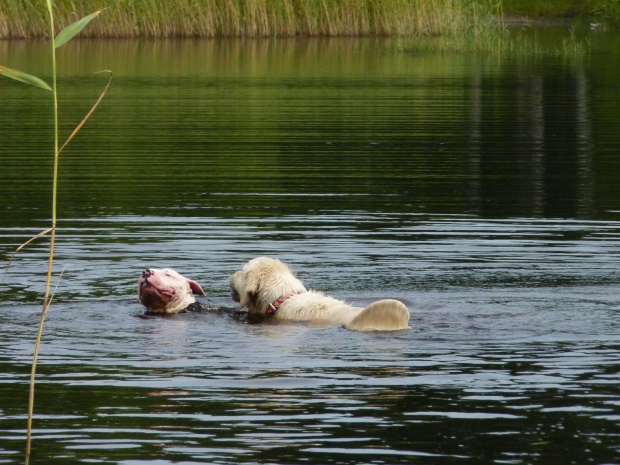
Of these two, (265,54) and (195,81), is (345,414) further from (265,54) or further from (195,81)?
(265,54)

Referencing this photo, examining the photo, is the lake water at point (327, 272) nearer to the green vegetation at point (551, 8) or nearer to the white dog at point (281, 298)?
the white dog at point (281, 298)

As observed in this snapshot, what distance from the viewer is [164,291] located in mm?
10086

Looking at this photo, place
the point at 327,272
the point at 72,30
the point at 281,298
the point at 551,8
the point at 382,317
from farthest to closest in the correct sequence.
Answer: the point at 551,8 → the point at 327,272 → the point at 281,298 → the point at 382,317 → the point at 72,30

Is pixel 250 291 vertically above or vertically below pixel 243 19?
below

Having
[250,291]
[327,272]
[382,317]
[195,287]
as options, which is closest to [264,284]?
[250,291]

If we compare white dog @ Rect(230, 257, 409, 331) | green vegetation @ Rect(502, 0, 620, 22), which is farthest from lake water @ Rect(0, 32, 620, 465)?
green vegetation @ Rect(502, 0, 620, 22)

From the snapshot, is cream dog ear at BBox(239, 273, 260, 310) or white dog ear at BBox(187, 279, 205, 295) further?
white dog ear at BBox(187, 279, 205, 295)

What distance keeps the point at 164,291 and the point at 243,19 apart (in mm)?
33105

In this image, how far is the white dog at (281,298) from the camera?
9469 mm

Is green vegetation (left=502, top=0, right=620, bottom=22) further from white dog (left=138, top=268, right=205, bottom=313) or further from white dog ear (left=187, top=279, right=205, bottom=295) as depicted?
white dog (left=138, top=268, right=205, bottom=313)

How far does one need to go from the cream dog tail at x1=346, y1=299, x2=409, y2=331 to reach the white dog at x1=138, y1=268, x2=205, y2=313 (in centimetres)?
176

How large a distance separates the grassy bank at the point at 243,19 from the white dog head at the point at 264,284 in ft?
102

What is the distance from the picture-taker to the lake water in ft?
22.1

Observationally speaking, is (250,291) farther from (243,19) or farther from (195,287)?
(243,19)
